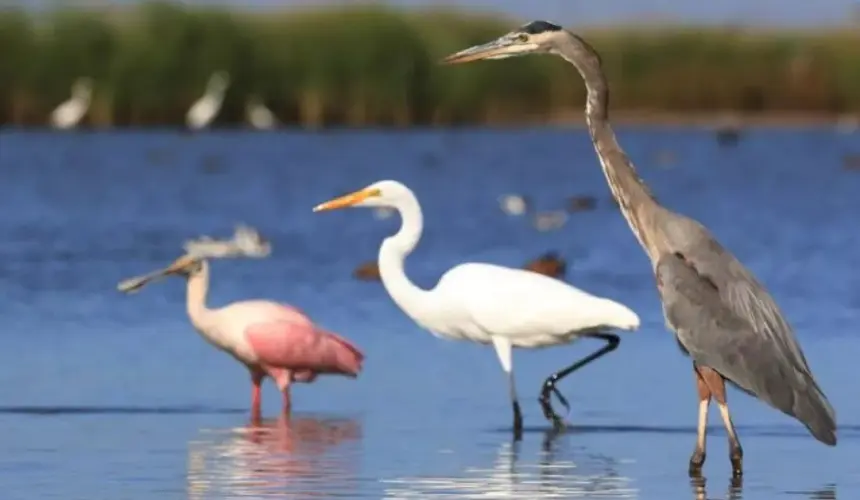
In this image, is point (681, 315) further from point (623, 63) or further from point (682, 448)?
point (623, 63)

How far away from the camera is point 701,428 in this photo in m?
9.90

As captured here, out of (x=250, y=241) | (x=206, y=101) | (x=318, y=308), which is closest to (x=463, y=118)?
(x=206, y=101)

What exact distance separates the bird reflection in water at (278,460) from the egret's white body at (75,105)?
45.9 m

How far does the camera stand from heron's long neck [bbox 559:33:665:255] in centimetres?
1012

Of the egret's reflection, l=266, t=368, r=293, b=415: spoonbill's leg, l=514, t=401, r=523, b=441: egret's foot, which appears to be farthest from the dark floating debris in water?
the egret's reflection

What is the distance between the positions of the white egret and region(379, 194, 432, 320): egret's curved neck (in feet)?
158

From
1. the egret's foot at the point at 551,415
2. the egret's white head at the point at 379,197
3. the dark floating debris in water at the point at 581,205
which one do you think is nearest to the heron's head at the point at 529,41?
the egret's foot at the point at 551,415

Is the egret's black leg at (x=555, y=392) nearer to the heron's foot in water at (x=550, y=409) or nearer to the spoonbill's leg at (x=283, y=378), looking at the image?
the heron's foot in water at (x=550, y=409)

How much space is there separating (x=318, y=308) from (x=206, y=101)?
39630 mm

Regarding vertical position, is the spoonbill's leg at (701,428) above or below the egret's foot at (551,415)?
below

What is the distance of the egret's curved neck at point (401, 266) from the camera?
40.9 ft

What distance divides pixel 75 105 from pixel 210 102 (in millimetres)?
3138

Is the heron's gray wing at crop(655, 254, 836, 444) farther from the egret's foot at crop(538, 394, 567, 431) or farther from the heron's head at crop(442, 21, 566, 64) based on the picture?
the egret's foot at crop(538, 394, 567, 431)

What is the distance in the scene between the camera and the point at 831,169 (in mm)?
47781
